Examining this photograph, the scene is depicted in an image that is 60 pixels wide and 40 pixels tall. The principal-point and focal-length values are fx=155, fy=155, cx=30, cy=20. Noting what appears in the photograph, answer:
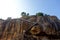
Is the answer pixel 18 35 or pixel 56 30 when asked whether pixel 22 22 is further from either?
pixel 56 30

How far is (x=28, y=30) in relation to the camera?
14922 mm

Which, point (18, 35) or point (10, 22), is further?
point (10, 22)

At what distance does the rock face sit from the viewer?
14523 mm

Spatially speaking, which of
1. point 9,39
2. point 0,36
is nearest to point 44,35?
point 9,39

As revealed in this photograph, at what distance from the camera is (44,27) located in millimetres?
14602

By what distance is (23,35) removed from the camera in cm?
1444

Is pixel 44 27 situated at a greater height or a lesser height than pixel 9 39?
greater

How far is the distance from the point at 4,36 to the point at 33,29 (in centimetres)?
301

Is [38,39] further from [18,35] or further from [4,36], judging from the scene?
[4,36]

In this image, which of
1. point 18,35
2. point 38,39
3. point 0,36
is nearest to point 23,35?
point 18,35

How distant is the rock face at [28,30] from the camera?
47.6ft

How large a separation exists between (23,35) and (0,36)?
249 cm

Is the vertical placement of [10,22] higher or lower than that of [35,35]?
higher

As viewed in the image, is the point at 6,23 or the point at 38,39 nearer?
the point at 38,39
